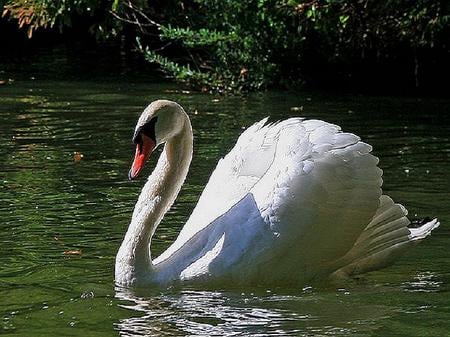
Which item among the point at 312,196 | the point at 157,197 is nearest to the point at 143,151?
the point at 157,197

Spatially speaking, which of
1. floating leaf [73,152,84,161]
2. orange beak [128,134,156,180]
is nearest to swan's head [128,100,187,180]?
orange beak [128,134,156,180]

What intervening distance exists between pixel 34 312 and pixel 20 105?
10704 mm

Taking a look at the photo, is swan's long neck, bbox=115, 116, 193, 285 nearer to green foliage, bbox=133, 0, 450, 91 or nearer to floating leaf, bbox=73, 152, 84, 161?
floating leaf, bbox=73, 152, 84, 161

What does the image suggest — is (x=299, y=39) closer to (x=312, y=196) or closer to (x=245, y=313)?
(x=312, y=196)

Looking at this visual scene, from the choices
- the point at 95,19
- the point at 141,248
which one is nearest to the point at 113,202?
the point at 141,248

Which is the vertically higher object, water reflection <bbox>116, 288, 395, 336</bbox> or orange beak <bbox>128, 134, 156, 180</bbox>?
orange beak <bbox>128, 134, 156, 180</bbox>

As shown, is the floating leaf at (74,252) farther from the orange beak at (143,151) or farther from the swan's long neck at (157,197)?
the orange beak at (143,151)

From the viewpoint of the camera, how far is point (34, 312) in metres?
6.85

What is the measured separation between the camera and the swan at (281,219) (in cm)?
714

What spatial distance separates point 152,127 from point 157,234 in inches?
66.1

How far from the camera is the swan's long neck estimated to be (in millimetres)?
7406

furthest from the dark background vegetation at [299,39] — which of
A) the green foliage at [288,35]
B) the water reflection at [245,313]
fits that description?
the water reflection at [245,313]

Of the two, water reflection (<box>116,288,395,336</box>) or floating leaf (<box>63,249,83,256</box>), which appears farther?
floating leaf (<box>63,249,83,256</box>)

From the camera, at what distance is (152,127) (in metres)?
7.54
